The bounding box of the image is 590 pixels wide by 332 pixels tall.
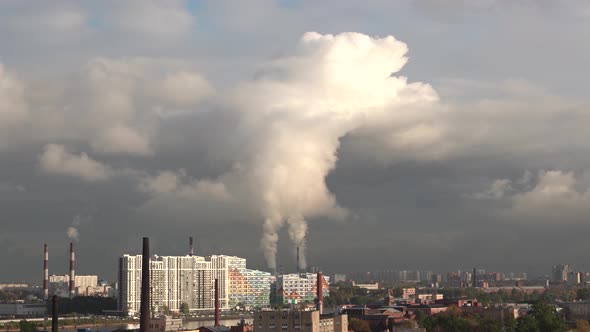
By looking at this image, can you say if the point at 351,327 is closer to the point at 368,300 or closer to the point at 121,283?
the point at 121,283

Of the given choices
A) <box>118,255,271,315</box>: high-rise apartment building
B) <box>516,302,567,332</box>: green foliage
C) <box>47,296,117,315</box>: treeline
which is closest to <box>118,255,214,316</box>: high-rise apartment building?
<box>118,255,271,315</box>: high-rise apartment building

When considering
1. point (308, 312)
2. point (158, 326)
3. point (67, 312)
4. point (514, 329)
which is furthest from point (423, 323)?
point (67, 312)

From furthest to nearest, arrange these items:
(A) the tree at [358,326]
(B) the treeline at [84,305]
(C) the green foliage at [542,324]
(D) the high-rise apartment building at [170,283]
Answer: (D) the high-rise apartment building at [170,283] < (B) the treeline at [84,305] < (A) the tree at [358,326] < (C) the green foliage at [542,324]

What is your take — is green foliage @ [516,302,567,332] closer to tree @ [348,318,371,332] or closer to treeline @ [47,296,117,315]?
tree @ [348,318,371,332]

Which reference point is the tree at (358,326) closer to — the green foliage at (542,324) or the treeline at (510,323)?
the treeline at (510,323)

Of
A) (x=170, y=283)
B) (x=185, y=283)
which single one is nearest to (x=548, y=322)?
(x=170, y=283)

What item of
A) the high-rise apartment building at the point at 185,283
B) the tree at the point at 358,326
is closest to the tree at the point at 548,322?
the tree at the point at 358,326
